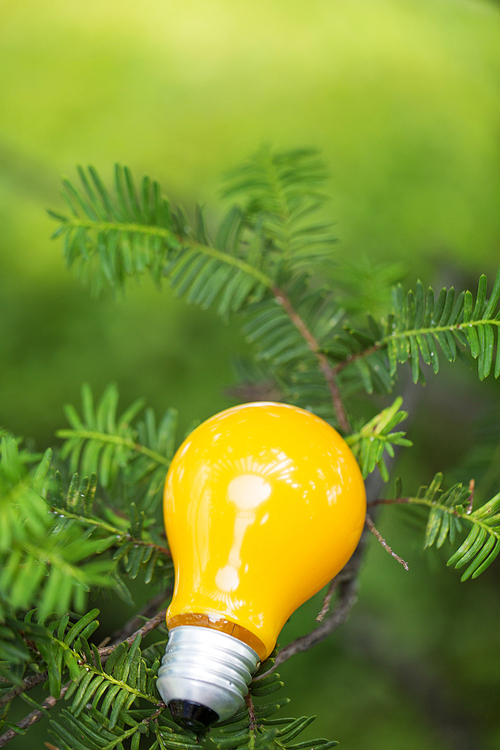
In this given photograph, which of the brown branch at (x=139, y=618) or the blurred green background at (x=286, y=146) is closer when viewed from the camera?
the brown branch at (x=139, y=618)

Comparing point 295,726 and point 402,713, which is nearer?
point 295,726

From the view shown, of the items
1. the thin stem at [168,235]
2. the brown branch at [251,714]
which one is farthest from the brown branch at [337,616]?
the thin stem at [168,235]

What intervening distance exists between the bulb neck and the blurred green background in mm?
310

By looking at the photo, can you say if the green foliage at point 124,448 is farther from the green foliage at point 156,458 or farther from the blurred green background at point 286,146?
the blurred green background at point 286,146

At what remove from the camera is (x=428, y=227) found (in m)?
0.55

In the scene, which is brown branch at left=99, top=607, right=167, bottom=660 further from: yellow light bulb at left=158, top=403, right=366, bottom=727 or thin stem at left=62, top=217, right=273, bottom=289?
thin stem at left=62, top=217, right=273, bottom=289

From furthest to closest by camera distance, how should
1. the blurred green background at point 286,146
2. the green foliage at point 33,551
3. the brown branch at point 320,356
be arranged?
the blurred green background at point 286,146, the brown branch at point 320,356, the green foliage at point 33,551

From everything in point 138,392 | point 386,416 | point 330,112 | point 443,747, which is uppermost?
point 330,112

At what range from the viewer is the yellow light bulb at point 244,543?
0.58ft

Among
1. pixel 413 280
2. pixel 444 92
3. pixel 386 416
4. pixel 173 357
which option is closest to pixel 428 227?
pixel 413 280

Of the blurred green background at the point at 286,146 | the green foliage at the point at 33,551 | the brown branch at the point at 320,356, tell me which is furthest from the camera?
the blurred green background at the point at 286,146

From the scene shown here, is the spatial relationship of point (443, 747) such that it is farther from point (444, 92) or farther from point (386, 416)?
point (444, 92)

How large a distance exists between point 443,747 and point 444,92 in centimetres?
63

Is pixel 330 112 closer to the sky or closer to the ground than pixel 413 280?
closer to the sky
